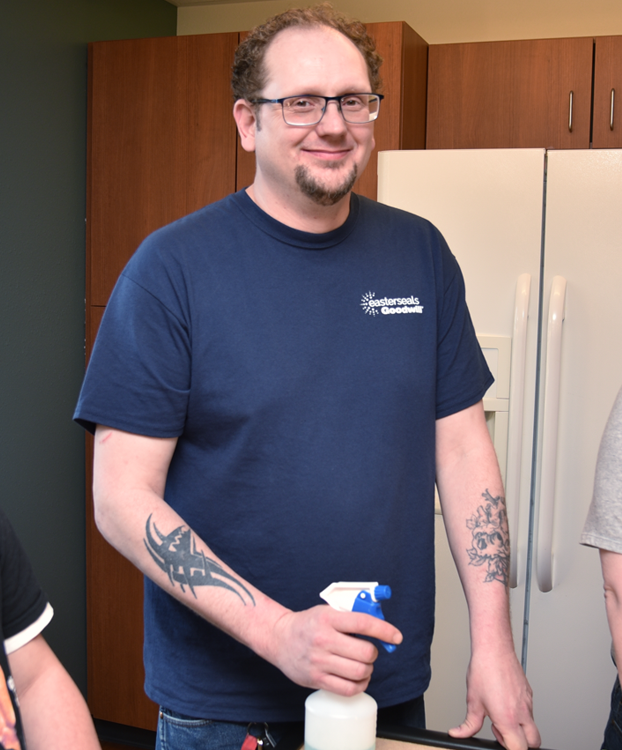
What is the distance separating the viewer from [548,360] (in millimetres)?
2014

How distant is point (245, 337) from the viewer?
107 centimetres

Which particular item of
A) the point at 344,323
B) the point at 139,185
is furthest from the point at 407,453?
the point at 139,185

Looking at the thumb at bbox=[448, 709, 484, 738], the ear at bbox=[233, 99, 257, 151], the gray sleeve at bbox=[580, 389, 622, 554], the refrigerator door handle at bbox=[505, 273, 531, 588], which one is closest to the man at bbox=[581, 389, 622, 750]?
the gray sleeve at bbox=[580, 389, 622, 554]

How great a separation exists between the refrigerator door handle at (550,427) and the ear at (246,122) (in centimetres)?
110

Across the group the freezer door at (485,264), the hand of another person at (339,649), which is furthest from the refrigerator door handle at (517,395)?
the hand of another person at (339,649)

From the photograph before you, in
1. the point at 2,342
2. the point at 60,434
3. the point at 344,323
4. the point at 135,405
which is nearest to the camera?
the point at 135,405

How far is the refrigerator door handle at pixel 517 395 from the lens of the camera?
2.03 meters

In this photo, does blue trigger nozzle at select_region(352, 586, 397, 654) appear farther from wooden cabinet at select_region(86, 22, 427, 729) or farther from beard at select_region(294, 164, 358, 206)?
wooden cabinet at select_region(86, 22, 427, 729)

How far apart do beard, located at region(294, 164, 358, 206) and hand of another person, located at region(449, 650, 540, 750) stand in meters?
0.67

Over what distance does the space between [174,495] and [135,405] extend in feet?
0.55

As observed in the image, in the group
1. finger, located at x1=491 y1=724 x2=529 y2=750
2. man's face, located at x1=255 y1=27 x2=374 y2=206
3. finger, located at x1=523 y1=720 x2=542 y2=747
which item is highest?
man's face, located at x1=255 y1=27 x2=374 y2=206

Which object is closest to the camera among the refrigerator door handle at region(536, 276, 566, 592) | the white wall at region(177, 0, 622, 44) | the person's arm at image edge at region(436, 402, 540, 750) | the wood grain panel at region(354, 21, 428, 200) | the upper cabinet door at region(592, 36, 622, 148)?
the person's arm at image edge at region(436, 402, 540, 750)

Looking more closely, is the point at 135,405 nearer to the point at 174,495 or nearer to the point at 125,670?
the point at 174,495

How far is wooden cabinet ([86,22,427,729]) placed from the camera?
245 centimetres
